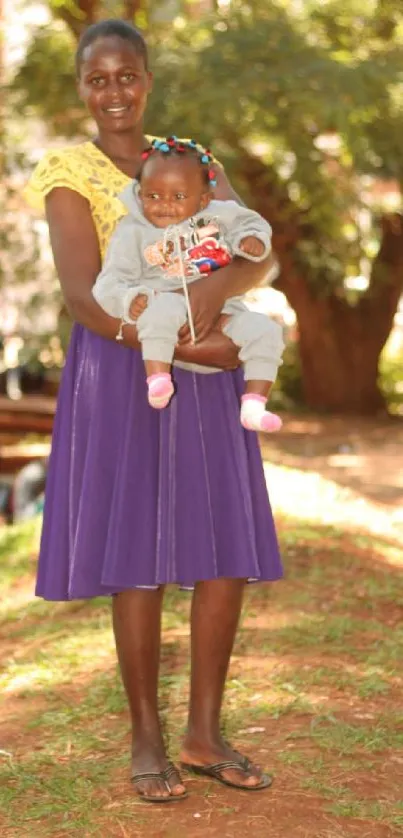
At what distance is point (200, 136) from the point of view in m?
9.15

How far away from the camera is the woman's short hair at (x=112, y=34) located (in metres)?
3.38

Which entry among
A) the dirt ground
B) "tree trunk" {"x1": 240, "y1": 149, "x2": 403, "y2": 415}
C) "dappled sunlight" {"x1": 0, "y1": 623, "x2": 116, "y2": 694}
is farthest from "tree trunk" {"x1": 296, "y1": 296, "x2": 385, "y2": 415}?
"dappled sunlight" {"x1": 0, "y1": 623, "x2": 116, "y2": 694}

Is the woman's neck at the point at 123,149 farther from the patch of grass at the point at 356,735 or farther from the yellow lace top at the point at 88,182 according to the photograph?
the patch of grass at the point at 356,735

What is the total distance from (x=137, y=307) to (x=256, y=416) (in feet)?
1.22

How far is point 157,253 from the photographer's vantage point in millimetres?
3154

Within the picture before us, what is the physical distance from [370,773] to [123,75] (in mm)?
1898

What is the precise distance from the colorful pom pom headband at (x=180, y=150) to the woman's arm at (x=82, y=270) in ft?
0.81

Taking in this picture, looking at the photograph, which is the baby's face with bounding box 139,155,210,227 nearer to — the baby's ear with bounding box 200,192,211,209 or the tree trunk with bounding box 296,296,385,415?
the baby's ear with bounding box 200,192,211,209

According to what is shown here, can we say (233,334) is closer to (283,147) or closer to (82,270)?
(82,270)

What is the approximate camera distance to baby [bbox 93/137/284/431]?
308 centimetres

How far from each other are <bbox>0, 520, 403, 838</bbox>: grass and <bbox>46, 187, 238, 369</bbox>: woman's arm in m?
1.09

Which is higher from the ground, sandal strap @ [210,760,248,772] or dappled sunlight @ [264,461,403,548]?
sandal strap @ [210,760,248,772]

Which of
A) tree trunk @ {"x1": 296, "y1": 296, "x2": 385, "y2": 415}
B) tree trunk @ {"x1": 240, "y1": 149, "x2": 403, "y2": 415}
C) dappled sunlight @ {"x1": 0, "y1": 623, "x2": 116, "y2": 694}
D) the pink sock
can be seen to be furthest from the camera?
tree trunk @ {"x1": 296, "y1": 296, "x2": 385, "y2": 415}

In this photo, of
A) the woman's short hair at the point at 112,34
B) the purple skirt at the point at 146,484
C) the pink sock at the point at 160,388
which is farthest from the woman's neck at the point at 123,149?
the pink sock at the point at 160,388
